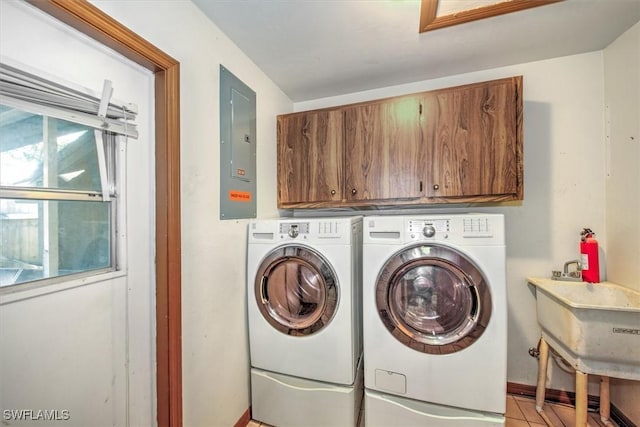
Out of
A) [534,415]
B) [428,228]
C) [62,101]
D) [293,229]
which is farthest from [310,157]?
[534,415]

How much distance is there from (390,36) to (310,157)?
0.90 m

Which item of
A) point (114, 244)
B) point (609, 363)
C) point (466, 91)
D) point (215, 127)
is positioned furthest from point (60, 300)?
point (609, 363)

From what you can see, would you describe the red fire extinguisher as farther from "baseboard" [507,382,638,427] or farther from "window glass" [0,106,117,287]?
"window glass" [0,106,117,287]

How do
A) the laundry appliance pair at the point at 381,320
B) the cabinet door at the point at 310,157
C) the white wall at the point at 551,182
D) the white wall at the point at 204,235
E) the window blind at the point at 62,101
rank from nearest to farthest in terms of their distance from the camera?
the window blind at the point at 62,101, the white wall at the point at 204,235, the laundry appliance pair at the point at 381,320, the white wall at the point at 551,182, the cabinet door at the point at 310,157

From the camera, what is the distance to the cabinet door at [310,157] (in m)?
1.92

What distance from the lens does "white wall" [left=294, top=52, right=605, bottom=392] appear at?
1.73 m

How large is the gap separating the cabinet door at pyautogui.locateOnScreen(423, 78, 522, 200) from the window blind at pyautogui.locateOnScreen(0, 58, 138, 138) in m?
1.64

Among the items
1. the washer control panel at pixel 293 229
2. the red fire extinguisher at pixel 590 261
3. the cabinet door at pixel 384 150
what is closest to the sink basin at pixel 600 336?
the red fire extinguisher at pixel 590 261

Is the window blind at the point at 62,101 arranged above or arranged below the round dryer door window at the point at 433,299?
above

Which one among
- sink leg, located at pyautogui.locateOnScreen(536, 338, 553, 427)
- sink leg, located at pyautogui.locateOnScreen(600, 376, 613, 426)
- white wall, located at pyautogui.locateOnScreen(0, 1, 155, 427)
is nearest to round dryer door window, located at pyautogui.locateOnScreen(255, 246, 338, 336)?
white wall, located at pyautogui.locateOnScreen(0, 1, 155, 427)

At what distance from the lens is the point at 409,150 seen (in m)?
1.76

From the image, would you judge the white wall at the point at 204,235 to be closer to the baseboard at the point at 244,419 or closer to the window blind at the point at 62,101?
the baseboard at the point at 244,419

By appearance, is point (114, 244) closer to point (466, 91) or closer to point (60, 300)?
point (60, 300)

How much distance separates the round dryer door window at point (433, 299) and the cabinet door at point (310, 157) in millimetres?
752
